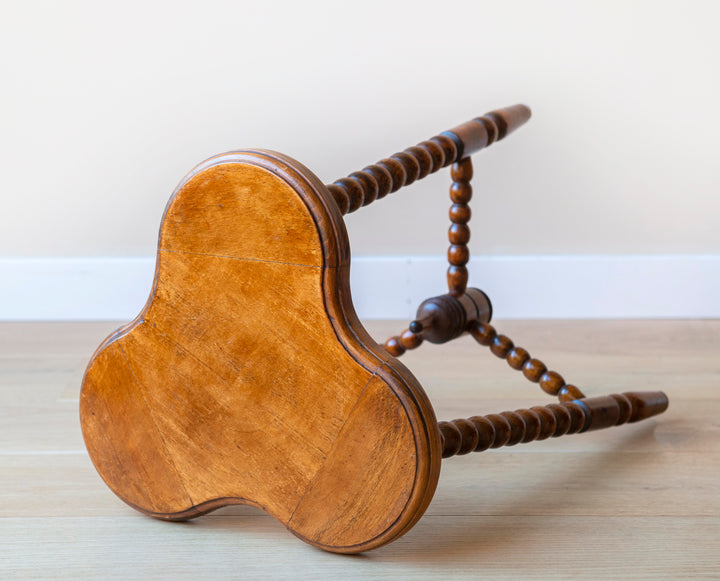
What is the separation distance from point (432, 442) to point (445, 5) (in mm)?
1031

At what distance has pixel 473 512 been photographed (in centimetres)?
85

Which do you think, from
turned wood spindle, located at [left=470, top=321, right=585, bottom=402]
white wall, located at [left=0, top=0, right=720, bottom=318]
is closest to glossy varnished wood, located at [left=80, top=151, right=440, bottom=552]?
turned wood spindle, located at [left=470, top=321, right=585, bottom=402]

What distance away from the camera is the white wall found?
4.78 ft

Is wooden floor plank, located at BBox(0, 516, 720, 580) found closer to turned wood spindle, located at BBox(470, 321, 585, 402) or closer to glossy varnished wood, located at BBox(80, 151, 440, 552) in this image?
glossy varnished wood, located at BBox(80, 151, 440, 552)

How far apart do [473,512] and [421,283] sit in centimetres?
83

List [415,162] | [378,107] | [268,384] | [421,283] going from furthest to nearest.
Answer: [421,283] < [378,107] < [415,162] < [268,384]

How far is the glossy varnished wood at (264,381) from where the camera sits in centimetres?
68

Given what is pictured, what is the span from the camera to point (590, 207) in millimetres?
1591

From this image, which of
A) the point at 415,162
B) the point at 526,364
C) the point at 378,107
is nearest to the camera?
the point at 415,162

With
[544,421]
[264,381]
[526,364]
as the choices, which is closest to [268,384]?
[264,381]

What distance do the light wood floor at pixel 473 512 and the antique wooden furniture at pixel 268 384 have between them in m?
0.05

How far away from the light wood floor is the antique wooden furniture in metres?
0.05

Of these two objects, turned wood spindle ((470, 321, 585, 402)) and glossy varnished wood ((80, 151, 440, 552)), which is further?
turned wood spindle ((470, 321, 585, 402))

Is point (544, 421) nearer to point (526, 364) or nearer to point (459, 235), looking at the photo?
point (526, 364)
